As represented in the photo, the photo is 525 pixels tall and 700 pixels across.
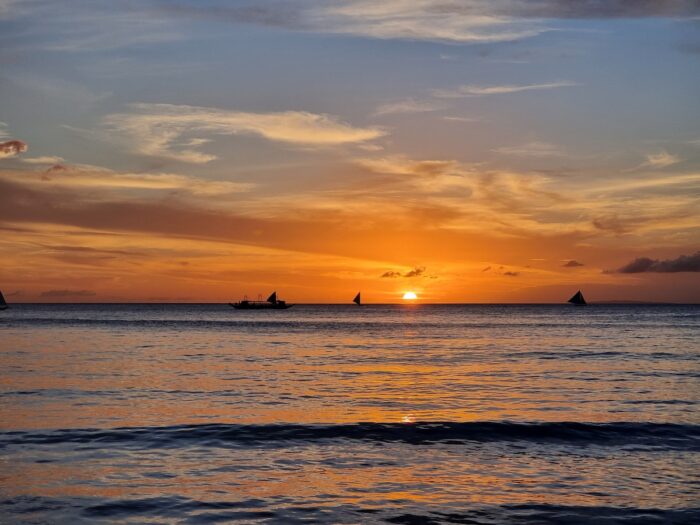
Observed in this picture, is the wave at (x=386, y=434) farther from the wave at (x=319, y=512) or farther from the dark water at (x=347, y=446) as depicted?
the wave at (x=319, y=512)

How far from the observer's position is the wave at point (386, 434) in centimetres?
2547

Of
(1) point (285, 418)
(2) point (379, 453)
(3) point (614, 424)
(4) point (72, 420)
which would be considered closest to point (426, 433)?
(2) point (379, 453)

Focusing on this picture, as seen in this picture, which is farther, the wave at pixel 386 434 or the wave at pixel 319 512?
the wave at pixel 386 434

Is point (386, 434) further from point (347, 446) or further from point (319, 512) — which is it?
point (319, 512)

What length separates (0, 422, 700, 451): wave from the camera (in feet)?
83.6

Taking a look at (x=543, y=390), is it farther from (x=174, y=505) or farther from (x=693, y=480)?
(x=174, y=505)

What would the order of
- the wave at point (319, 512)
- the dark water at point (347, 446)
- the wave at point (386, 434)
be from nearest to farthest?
the wave at point (319, 512), the dark water at point (347, 446), the wave at point (386, 434)

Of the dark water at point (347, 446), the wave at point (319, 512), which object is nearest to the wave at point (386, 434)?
the dark water at point (347, 446)

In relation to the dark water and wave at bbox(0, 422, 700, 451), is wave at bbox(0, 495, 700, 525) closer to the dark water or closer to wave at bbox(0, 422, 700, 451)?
the dark water

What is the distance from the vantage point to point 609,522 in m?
16.6

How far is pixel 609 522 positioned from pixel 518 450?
26.8 ft

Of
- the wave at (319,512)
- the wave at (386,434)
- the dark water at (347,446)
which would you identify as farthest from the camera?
the wave at (386,434)

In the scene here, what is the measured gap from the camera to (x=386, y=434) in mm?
27109

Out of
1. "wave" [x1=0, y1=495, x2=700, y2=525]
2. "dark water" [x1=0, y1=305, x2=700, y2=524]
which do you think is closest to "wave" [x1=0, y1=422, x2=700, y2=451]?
"dark water" [x1=0, y1=305, x2=700, y2=524]
